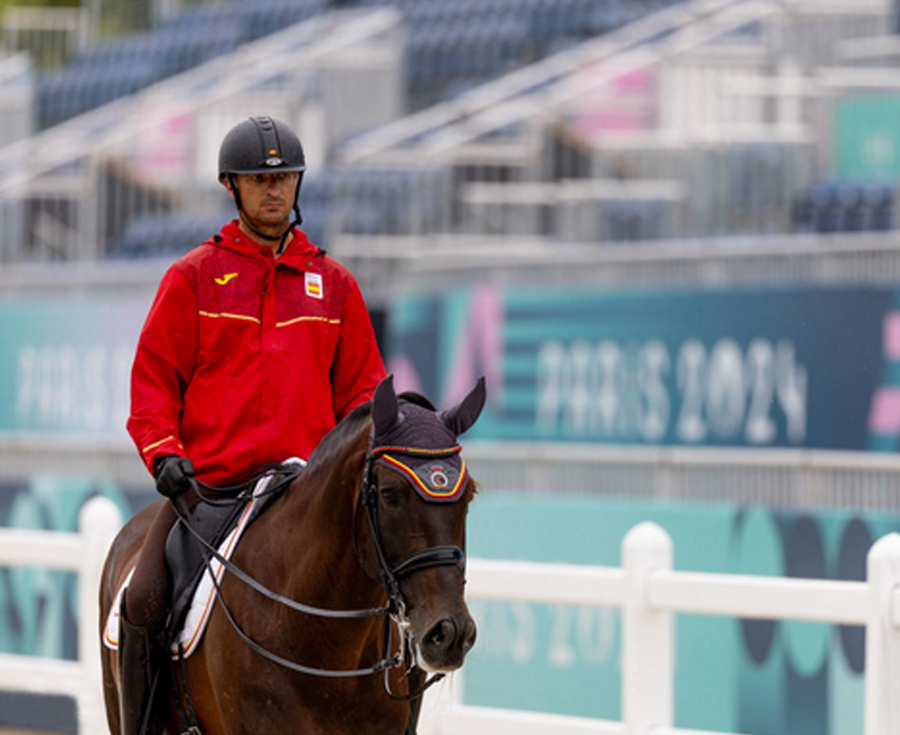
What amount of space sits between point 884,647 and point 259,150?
2705mm

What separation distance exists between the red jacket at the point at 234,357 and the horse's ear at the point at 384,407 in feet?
2.79

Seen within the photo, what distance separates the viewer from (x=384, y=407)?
4.12 metres

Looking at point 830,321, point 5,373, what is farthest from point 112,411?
point 830,321

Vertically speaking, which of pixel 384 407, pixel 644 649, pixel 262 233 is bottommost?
pixel 644 649

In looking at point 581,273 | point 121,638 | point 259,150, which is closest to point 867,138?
point 581,273

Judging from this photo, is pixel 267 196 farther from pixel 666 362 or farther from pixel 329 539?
pixel 666 362

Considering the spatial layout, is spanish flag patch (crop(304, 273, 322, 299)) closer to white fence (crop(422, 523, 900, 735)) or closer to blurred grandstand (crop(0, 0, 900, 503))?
white fence (crop(422, 523, 900, 735))

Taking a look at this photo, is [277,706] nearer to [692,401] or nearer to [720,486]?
[720,486]

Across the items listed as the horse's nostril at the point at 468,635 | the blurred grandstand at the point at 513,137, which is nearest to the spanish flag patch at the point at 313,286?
the horse's nostril at the point at 468,635

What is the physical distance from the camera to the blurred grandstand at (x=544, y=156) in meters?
11.6

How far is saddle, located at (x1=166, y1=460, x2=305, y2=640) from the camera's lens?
4867 millimetres

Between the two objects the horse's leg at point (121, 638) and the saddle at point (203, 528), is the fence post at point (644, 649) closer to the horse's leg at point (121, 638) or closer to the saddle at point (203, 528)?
the horse's leg at point (121, 638)

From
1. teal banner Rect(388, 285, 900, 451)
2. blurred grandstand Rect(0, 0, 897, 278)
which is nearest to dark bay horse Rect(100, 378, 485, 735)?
teal banner Rect(388, 285, 900, 451)

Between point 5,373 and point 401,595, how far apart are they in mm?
10642
